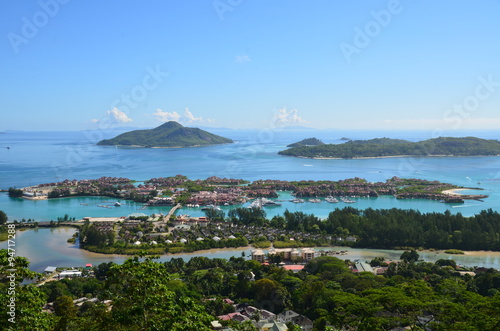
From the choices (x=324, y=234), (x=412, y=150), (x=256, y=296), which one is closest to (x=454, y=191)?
(x=324, y=234)

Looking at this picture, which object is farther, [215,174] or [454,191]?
[215,174]

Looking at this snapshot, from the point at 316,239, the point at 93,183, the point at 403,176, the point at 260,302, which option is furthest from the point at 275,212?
the point at 403,176

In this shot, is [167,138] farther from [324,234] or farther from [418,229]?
[418,229]

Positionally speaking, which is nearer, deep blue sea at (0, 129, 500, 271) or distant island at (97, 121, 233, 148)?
deep blue sea at (0, 129, 500, 271)

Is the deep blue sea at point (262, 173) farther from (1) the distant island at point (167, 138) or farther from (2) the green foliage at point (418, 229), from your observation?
(1) the distant island at point (167, 138)

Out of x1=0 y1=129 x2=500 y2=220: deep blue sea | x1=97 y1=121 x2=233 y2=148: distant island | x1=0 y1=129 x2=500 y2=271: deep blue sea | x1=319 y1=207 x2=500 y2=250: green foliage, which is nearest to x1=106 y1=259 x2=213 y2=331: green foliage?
x1=0 y1=129 x2=500 y2=271: deep blue sea

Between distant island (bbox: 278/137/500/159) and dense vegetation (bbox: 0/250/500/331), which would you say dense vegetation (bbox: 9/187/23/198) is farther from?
distant island (bbox: 278/137/500/159)
